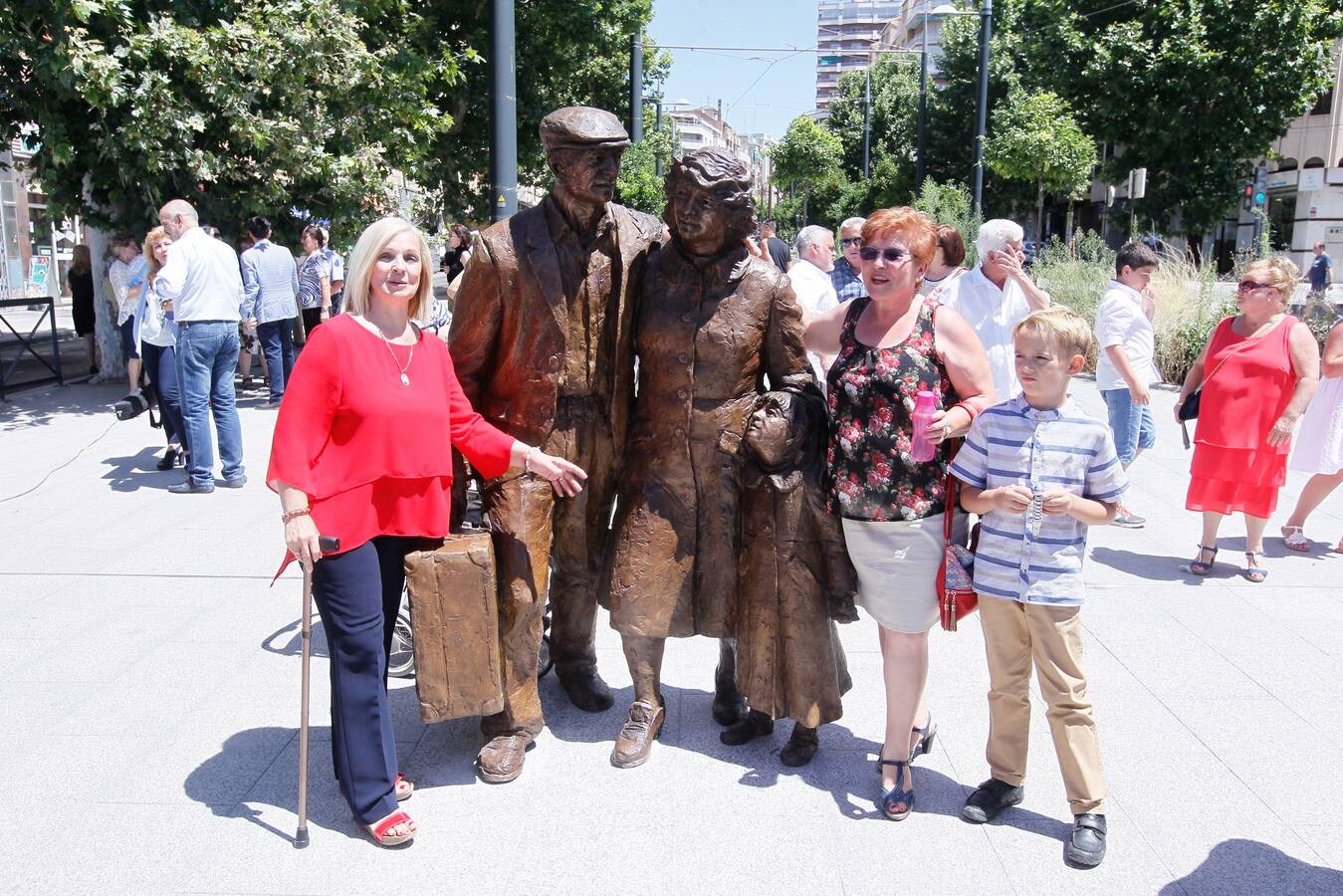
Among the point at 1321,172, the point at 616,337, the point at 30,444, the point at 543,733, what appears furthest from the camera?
the point at 1321,172

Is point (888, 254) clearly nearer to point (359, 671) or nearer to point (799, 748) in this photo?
point (799, 748)

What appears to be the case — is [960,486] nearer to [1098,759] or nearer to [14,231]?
[1098,759]

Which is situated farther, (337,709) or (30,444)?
(30,444)

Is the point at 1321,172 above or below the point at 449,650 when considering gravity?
above

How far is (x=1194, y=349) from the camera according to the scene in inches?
469

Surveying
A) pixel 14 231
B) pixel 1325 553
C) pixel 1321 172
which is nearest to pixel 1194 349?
pixel 1325 553

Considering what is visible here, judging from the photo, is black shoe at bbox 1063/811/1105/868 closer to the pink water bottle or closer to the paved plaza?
the paved plaza

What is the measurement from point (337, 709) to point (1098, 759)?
2.13 m

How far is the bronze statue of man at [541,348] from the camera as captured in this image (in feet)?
11.1

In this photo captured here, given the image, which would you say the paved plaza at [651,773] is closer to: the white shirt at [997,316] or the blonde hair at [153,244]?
the white shirt at [997,316]

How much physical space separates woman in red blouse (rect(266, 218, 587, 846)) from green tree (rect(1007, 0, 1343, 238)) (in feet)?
88.5

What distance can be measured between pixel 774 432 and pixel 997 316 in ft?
8.97

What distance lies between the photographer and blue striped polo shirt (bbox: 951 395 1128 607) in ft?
9.78

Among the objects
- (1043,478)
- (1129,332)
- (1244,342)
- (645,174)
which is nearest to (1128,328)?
(1129,332)
